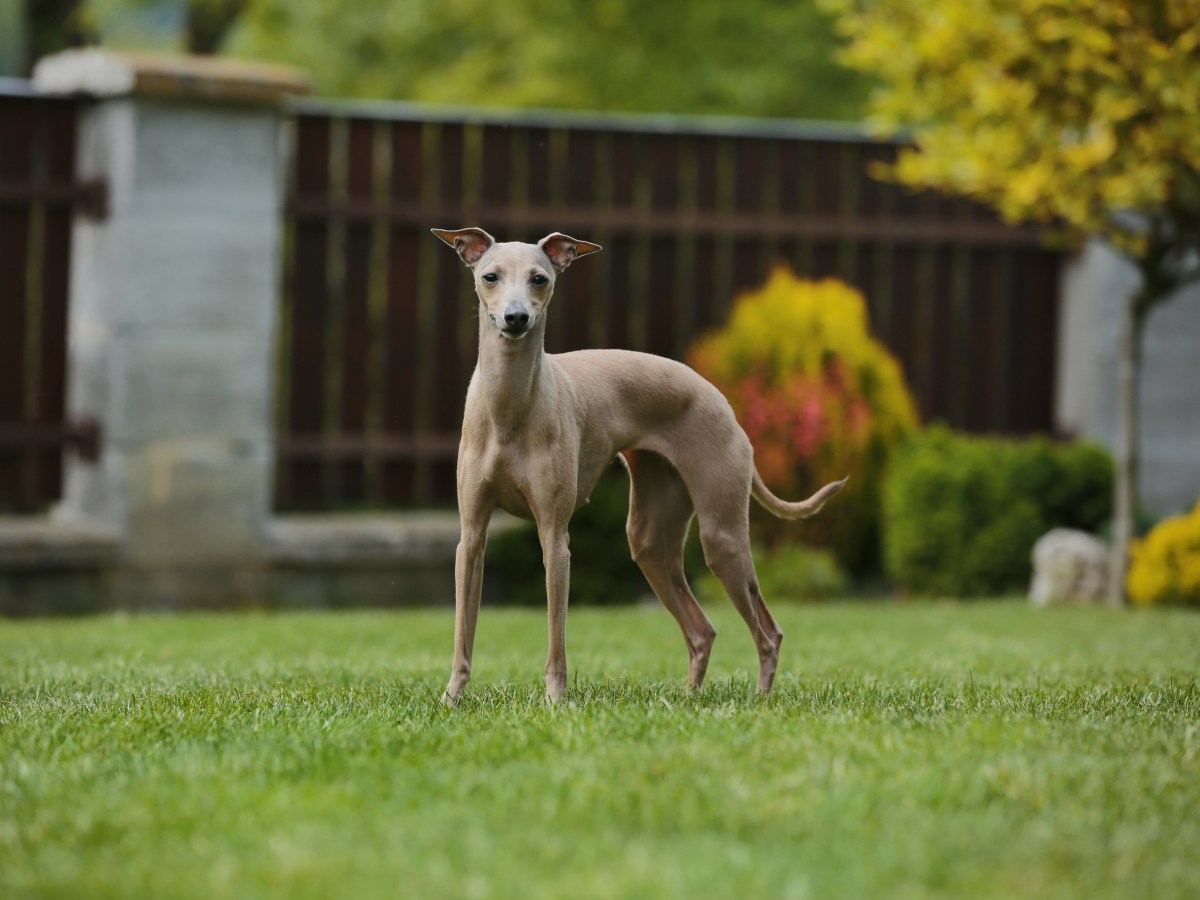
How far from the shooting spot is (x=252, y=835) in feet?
11.7

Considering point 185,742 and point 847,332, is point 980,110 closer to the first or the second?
point 847,332

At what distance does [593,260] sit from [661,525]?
22.3 ft

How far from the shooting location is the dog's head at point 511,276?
5.04 meters

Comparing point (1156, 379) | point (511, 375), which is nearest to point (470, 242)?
point (511, 375)

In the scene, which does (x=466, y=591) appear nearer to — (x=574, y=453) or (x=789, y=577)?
(x=574, y=453)

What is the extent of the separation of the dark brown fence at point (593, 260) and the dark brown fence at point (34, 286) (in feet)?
5.17

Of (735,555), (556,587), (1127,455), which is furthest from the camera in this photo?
(1127,455)

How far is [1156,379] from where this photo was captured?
12914 millimetres

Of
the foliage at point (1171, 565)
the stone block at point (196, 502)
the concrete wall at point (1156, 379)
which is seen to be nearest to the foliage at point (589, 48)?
the concrete wall at point (1156, 379)

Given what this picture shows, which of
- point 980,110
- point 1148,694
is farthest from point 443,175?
point 1148,694

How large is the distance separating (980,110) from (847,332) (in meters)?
2.37

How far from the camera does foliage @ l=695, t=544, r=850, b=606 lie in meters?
11.5

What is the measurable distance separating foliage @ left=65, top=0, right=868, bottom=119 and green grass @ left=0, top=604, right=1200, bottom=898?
14.0 meters

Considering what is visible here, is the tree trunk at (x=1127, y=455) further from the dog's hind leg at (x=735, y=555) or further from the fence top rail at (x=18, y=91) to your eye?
the fence top rail at (x=18, y=91)
